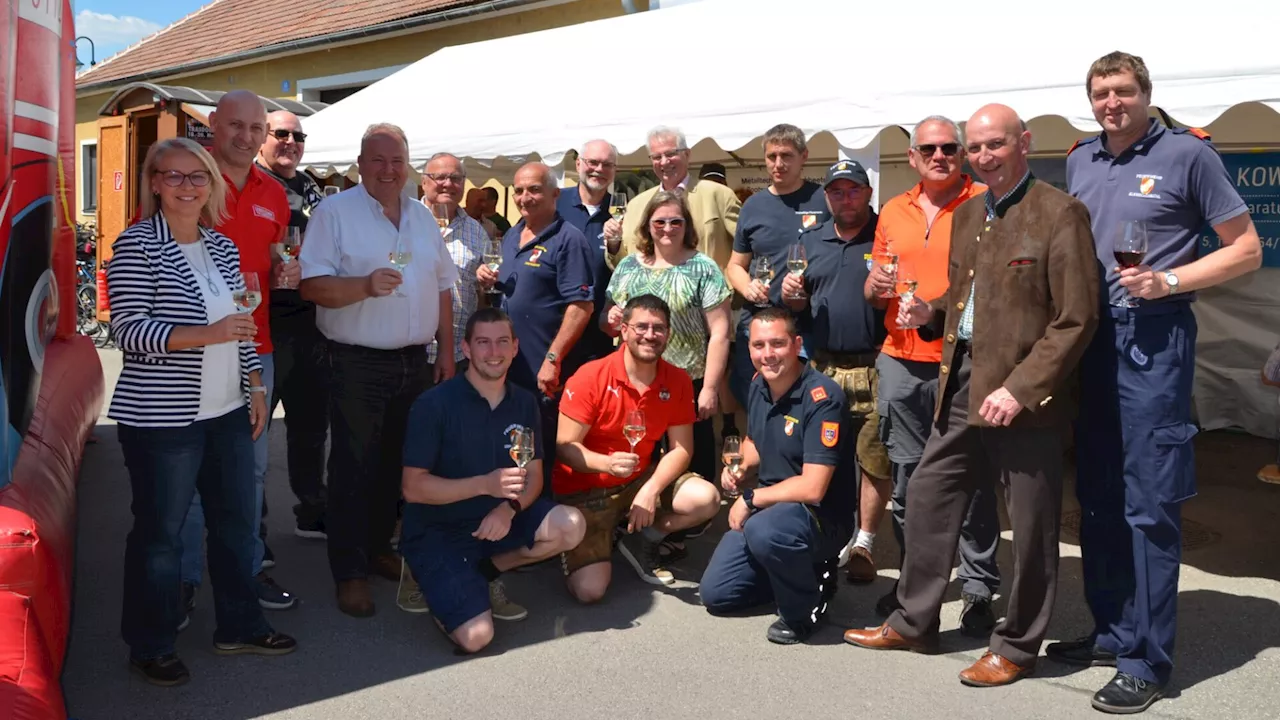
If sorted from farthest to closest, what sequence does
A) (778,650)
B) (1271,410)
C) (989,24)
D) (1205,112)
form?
1. (1271,410)
2. (989,24)
3. (1205,112)
4. (778,650)

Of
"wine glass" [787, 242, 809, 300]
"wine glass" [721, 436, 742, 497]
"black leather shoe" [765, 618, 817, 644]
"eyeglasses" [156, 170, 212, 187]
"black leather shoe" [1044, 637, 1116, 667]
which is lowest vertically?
"black leather shoe" [765, 618, 817, 644]

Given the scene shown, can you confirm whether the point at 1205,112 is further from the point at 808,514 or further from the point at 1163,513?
the point at 808,514

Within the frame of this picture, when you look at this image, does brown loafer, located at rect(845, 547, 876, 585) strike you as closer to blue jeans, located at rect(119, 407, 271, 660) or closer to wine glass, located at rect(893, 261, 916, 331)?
wine glass, located at rect(893, 261, 916, 331)

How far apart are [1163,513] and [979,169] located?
4.39 ft

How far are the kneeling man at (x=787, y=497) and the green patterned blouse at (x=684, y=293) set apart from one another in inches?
29.5

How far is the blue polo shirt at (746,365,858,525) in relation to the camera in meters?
4.70

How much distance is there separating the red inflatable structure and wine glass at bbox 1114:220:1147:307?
133 inches

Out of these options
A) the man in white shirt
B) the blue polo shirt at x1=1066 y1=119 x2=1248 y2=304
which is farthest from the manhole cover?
the man in white shirt

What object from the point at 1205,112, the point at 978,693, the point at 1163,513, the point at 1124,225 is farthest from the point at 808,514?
the point at 1205,112

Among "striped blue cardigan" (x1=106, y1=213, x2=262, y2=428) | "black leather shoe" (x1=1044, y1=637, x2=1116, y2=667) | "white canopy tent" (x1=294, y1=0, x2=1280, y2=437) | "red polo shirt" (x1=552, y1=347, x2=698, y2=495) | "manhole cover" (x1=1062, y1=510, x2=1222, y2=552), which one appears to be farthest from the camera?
"manhole cover" (x1=1062, y1=510, x2=1222, y2=552)

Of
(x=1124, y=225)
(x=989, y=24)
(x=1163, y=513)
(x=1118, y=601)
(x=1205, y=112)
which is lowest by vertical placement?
(x=1118, y=601)

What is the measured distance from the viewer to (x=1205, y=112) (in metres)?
5.39

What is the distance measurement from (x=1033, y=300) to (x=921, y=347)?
92 centimetres

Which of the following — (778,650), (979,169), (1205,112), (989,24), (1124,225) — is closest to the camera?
(1124,225)
